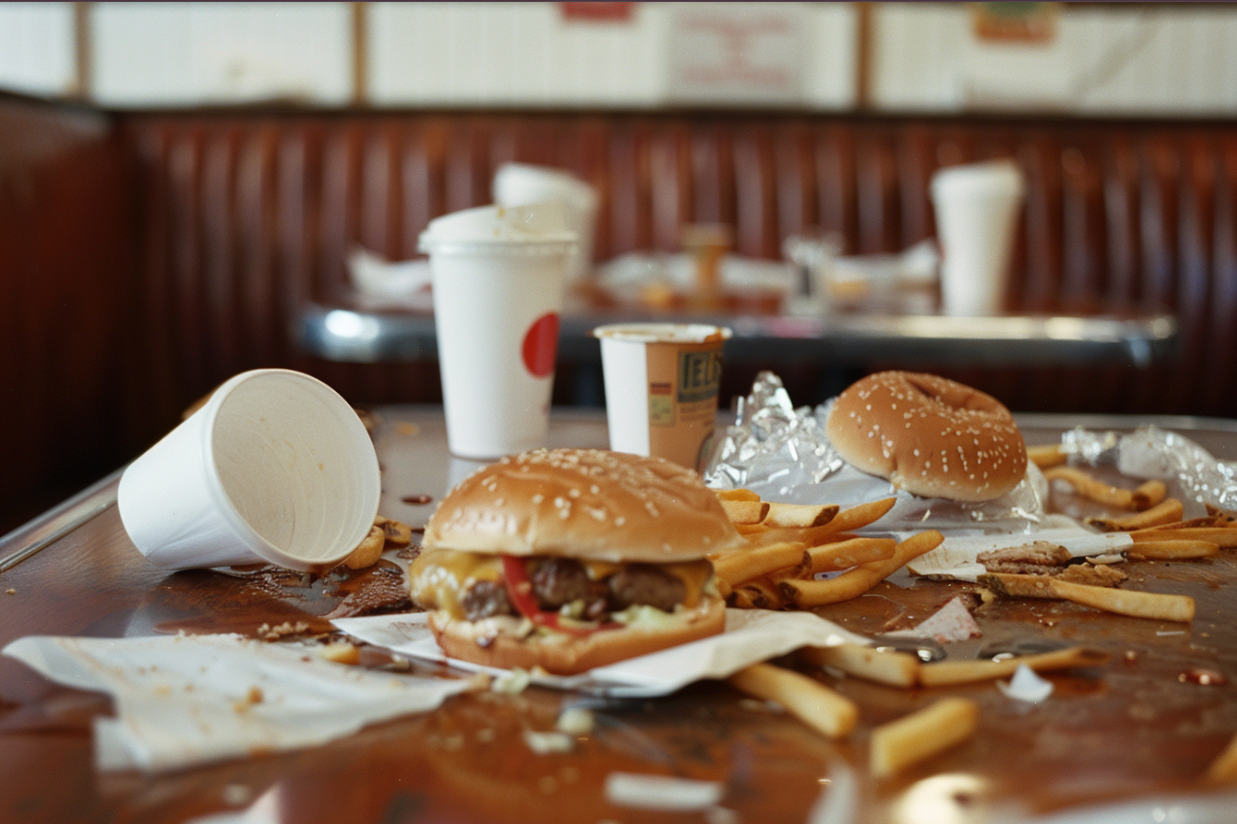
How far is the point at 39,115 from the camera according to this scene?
4.02 m

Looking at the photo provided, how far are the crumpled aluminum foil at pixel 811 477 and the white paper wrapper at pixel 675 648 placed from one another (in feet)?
1.44

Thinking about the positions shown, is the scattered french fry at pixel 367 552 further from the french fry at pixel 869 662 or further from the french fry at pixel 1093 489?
the french fry at pixel 1093 489

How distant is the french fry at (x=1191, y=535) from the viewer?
1390mm

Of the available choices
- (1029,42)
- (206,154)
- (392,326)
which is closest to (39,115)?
(206,154)

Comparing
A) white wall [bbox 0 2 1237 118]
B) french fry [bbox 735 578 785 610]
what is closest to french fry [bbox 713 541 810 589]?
french fry [bbox 735 578 785 610]

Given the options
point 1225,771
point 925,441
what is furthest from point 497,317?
point 1225,771

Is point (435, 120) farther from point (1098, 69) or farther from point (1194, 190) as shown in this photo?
point (1098, 69)

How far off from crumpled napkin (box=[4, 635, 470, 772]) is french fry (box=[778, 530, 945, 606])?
387 mm

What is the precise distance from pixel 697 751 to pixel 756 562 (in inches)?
13.8

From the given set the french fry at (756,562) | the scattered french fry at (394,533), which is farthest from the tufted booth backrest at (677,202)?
the french fry at (756,562)

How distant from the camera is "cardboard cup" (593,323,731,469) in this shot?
163 centimetres

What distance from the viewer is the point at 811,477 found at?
1548 millimetres

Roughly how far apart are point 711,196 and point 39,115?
2735 millimetres

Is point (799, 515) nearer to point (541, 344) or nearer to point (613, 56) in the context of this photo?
point (541, 344)
